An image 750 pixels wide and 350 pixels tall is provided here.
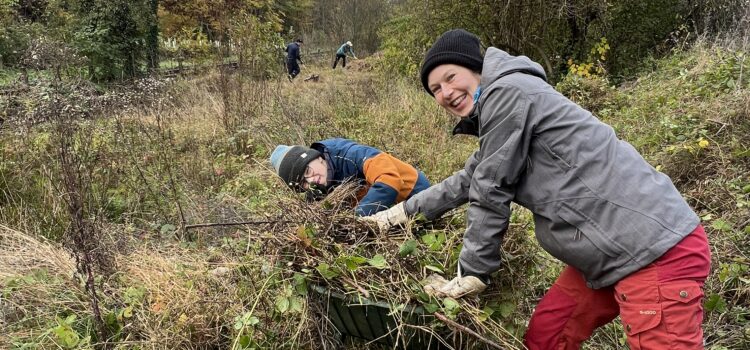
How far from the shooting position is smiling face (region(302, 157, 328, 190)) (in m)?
2.50

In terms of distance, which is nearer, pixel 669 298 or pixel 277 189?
pixel 669 298

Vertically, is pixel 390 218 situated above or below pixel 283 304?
above

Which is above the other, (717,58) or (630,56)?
(717,58)

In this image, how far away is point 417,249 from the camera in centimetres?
180

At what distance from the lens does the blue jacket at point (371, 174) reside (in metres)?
2.26

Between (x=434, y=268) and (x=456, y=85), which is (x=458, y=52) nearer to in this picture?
(x=456, y=85)

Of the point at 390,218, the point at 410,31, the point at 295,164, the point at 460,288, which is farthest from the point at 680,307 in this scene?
the point at 410,31

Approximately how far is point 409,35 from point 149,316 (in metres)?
9.11

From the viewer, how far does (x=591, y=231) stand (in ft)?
5.18

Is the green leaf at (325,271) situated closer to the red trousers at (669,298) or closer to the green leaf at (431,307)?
the green leaf at (431,307)

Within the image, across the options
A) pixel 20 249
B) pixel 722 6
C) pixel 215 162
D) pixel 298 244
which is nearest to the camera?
pixel 298 244

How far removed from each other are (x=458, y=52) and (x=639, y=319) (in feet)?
3.60

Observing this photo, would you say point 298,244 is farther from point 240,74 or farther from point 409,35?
point 409,35

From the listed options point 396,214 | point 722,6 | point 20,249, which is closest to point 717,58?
point 722,6
